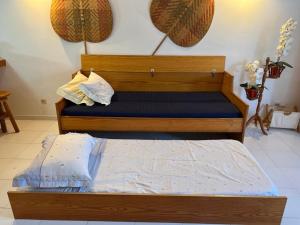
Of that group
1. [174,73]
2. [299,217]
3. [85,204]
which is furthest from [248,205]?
[174,73]

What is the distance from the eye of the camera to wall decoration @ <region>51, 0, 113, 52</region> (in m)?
2.90

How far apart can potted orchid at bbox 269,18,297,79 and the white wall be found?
286 millimetres

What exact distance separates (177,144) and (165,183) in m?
0.56

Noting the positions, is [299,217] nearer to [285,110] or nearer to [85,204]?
[85,204]

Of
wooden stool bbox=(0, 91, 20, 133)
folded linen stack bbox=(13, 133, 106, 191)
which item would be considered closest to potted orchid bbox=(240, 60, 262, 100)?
folded linen stack bbox=(13, 133, 106, 191)

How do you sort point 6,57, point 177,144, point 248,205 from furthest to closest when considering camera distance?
point 6,57 → point 177,144 → point 248,205

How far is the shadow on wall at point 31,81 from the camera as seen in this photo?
10.5 feet

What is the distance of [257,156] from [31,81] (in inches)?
122

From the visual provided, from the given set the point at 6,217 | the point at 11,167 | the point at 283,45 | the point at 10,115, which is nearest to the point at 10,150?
the point at 11,167

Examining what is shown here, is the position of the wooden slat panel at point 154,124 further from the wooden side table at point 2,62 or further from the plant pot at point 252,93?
the wooden side table at point 2,62

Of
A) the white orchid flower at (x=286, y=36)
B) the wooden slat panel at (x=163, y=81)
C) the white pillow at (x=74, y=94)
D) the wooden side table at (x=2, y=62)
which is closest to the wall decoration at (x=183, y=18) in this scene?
the wooden slat panel at (x=163, y=81)

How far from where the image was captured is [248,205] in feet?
4.91

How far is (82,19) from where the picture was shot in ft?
9.66

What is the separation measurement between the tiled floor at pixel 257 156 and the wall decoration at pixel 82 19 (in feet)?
→ 4.24
